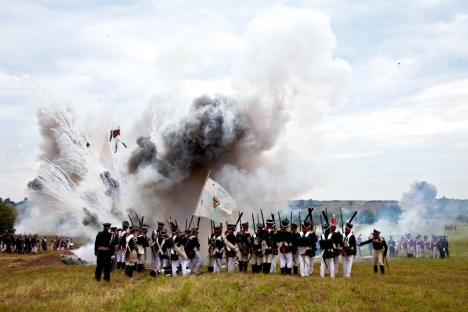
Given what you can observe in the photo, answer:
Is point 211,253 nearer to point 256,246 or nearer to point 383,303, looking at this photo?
point 256,246

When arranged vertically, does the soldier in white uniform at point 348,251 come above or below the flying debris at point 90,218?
below

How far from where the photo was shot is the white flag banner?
20062 mm

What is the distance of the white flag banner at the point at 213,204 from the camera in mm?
20062

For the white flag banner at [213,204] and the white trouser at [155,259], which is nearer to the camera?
the white trouser at [155,259]

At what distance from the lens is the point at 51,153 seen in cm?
4103

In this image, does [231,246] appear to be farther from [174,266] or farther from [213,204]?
[213,204]

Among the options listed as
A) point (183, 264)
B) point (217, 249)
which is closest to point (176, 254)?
point (183, 264)

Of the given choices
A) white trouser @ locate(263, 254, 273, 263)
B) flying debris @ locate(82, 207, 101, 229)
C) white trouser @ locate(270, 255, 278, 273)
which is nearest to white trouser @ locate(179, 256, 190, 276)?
white trouser @ locate(263, 254, 273, 263)

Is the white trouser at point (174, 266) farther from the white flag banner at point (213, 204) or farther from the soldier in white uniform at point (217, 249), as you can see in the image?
the white flag banner at point (213, 204)

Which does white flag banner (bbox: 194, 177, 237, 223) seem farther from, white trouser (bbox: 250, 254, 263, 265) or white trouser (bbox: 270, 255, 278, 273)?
white trouser (bbox: 270, 255, 278, 273)

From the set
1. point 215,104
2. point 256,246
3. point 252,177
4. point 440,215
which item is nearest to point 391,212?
point 440,215

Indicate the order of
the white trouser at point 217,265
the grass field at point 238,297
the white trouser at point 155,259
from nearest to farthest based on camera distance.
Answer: the grass field at point 238,297 → the white trouser at point 217,265 → the white trouser at point 155,259

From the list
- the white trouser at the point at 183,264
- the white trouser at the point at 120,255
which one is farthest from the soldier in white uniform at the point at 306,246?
the white trouser at the point at 120,255

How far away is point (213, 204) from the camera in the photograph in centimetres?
2034
